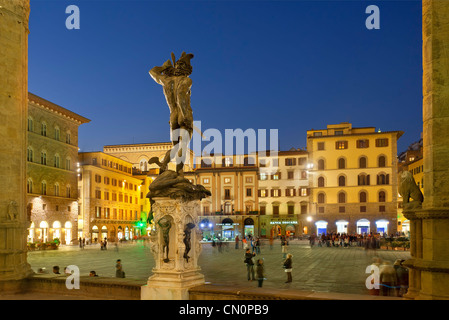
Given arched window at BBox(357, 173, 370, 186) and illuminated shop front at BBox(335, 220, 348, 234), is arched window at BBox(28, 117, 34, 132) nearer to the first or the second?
illuminated shop front at BBox(335, 220, 348, 234)

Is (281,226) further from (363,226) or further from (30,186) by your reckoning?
(30,186)

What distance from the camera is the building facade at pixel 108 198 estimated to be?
6638cm

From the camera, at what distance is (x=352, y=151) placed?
70.8 meters

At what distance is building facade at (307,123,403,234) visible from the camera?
68.4m

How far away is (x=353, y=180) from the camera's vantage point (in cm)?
7031

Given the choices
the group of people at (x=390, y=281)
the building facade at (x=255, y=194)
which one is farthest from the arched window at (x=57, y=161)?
the group of people at (x=390, y=281)

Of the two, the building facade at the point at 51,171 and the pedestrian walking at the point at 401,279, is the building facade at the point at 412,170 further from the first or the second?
the pedestrian walking at the point at 401,279

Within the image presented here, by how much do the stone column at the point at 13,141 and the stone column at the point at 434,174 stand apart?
913cm

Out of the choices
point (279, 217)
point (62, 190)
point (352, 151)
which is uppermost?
point (352, 151)

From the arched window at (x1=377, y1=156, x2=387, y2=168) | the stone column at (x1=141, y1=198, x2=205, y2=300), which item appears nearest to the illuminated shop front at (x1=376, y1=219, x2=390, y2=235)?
the arched window at (x1=377, y1=156, x2=387, y2=168)

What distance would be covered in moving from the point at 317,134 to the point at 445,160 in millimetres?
67165
